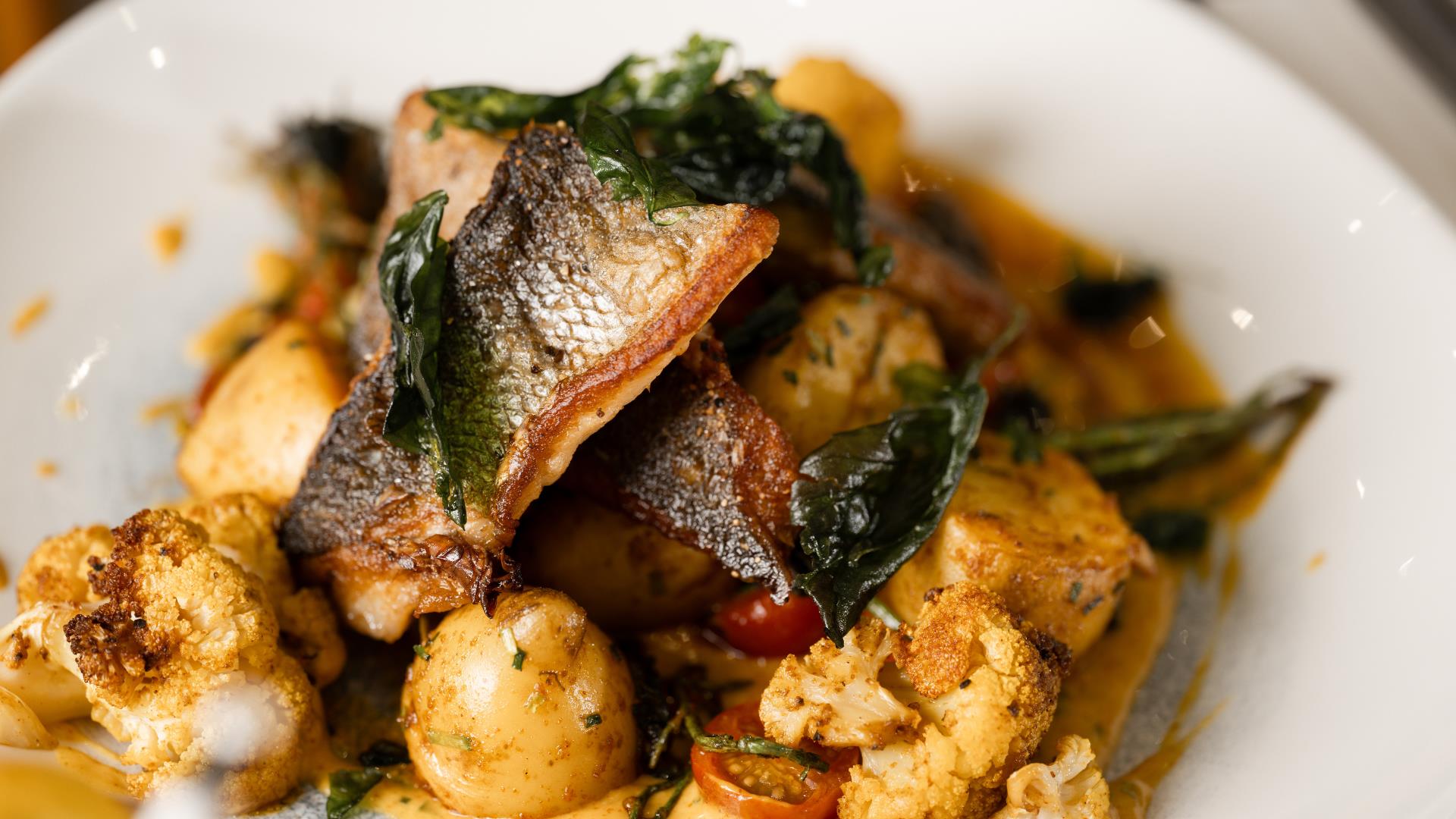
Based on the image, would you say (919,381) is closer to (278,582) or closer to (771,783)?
(771,783)

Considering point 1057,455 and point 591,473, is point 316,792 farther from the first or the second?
point 1057,455

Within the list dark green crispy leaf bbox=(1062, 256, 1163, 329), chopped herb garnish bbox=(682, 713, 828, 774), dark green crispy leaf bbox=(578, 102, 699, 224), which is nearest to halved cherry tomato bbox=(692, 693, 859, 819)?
chopped herb garnish bbox=(682, 713, 828, 774)

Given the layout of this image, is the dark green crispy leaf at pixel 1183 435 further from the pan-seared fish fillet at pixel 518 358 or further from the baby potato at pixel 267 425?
the baby potato at pixel 267 425

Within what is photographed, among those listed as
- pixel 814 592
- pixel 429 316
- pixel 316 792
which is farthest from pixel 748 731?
pixel 429 316

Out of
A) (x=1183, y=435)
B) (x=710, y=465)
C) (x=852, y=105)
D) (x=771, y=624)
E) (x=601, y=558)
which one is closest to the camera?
(x=710, y=465)

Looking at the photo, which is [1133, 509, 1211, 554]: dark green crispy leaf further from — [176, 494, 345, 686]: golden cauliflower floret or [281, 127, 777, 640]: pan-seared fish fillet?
[176, 494, 345, 686]: golden cauliflower floret

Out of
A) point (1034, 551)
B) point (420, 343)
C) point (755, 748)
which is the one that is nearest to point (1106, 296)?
point (1034, 551)
